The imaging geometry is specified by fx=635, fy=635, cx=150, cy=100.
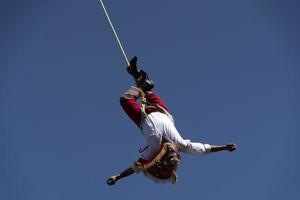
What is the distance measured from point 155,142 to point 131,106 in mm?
590

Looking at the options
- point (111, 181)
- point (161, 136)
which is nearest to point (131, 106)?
point (161, 136)

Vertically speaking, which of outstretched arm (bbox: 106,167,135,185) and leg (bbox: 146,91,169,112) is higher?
leg (bbox: 146,91,169,112)

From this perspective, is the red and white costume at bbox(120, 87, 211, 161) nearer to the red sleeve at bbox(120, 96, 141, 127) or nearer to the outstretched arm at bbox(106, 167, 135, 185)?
the red sleeve at bbox(120, 96, 141, 127)

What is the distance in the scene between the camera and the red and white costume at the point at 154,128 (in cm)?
853

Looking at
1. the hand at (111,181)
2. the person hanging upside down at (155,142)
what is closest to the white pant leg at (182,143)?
the person hanging upside down at (155,142)

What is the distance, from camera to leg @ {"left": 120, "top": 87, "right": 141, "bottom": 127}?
8625 millimetres

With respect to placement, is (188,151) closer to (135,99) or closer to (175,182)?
(175,182)

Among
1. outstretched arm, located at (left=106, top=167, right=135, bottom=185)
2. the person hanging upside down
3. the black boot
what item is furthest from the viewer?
the black boot

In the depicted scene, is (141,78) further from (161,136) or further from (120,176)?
(120,176)

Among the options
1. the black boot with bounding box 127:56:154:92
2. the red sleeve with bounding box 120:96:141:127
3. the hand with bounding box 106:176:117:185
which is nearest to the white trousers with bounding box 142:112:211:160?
the red sleeve with bounding box 120:96:141:127

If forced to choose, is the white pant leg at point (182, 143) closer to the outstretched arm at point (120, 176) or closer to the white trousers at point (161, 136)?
the white trousers at point (161, 136)

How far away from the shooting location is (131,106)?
8.62 m

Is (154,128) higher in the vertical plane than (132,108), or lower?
lower

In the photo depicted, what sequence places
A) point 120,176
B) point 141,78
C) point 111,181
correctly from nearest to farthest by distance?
point 111,181
point 120,176
point 141,78
